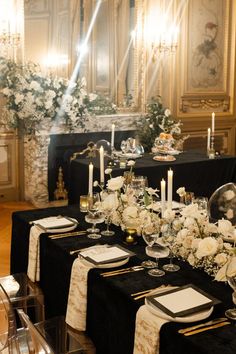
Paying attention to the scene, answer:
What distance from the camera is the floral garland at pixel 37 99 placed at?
6.17 m

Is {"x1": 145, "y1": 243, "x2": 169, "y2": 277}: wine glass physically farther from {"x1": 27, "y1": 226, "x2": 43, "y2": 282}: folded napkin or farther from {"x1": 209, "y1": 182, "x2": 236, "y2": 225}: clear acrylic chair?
{"x1": 27, "y1": 226, "x2": 43, "y2": 282}: folded napkin

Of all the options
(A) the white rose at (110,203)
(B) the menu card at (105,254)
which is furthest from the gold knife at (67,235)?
(B) the menu card at (105,254)

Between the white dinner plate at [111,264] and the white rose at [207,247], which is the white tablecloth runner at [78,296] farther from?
the white rose at [207,247]

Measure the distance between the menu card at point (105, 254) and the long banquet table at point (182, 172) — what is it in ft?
7.35

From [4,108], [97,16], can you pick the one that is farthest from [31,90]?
[97,16]

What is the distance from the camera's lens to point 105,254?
101 inches

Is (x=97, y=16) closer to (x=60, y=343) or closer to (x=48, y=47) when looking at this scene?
(x=48, y=47)

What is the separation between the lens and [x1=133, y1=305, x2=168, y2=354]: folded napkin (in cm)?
193

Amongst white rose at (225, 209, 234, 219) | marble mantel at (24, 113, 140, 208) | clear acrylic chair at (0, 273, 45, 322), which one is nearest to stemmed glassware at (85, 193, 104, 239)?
clear acrylic chair at (0, 273, 45, 322)

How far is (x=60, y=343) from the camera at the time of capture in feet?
8.11

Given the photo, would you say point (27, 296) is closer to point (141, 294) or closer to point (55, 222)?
point (55, 222)

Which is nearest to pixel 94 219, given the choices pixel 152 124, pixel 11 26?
pixel 11 26

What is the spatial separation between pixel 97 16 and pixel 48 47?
3.06 ft

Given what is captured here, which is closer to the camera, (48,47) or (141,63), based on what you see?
(48,47)
